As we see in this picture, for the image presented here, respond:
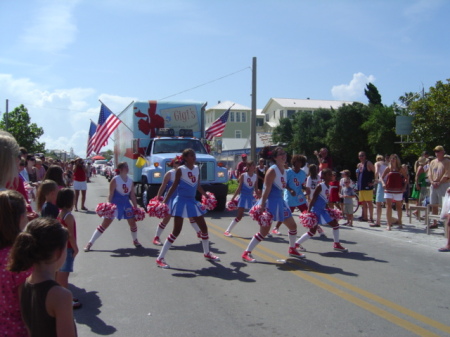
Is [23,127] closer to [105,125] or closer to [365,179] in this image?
[105,125]

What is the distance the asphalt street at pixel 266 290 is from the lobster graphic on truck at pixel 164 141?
5.66 meters

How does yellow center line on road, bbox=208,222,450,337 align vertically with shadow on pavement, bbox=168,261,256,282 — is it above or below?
above

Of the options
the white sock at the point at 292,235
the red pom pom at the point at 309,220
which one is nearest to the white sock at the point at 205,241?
the white sock at the point at 292,235

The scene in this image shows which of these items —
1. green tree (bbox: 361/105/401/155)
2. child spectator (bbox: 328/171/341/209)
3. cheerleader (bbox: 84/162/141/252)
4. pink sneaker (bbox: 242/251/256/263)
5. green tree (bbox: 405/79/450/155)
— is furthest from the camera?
green tree (bbox: 361/105/401/155)

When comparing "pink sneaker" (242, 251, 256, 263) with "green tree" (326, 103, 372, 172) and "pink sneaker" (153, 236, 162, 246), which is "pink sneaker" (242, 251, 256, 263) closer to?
"pink sneaker" (153, 236, 162, 246)

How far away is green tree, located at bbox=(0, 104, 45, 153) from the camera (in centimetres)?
4359

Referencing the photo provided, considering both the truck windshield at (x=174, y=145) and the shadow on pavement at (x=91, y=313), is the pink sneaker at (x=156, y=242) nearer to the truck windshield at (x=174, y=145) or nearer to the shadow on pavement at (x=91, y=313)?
the shadow on pavement at (x=91, y=313)

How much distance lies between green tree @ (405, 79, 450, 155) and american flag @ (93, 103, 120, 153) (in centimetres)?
1283

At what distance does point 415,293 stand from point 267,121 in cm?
7361

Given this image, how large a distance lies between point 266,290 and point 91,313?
89.7 inches

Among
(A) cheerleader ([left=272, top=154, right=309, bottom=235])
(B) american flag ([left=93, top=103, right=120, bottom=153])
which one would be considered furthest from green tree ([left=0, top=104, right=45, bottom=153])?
(A) cheerleader ([left=272, top=154, right=309, bottom=235])

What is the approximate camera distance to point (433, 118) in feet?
61.0

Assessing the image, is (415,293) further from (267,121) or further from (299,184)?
(267,121)

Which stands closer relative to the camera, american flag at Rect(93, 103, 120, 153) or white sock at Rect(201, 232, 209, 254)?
white sock at Rect(201, 232, 209, 254)
